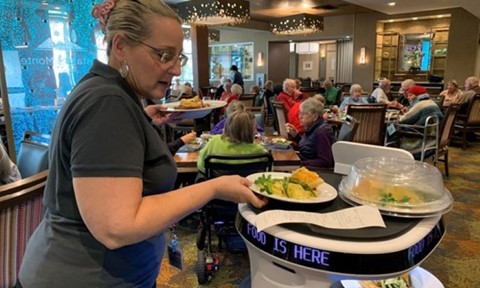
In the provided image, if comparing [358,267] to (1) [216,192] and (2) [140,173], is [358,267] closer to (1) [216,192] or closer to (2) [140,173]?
(1) [216,192]

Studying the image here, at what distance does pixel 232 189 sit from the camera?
905mm

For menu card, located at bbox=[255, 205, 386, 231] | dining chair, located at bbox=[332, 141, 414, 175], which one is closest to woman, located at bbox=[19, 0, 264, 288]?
menu card, located at bbox=[255, 205, 386, 231]

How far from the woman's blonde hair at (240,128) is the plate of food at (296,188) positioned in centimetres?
122

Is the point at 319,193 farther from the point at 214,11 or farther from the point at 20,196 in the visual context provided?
the point at 214,11

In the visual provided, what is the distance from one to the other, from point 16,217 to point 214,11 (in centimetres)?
534

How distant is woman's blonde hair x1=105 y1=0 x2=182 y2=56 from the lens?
759mm

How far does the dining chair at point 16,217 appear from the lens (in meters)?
1.30

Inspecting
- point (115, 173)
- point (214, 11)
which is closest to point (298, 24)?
point (214, 11)

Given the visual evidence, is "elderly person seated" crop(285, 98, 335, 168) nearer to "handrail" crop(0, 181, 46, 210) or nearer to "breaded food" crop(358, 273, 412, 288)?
"breaded food" crop(358, 273, 412, 288)

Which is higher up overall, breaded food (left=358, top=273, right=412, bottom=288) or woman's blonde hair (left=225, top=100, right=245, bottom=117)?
woman's blonde hair (left=225, top=100, right=245, bottom=117)

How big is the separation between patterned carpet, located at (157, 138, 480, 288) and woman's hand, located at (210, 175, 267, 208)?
5.21 feet

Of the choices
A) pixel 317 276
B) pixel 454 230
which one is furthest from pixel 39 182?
pixel 454 230

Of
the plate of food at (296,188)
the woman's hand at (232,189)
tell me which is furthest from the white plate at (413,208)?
the woman's hand at (232,189)

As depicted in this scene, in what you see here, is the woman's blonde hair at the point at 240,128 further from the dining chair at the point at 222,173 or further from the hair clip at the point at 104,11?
the hair clip at the point at 104,11
